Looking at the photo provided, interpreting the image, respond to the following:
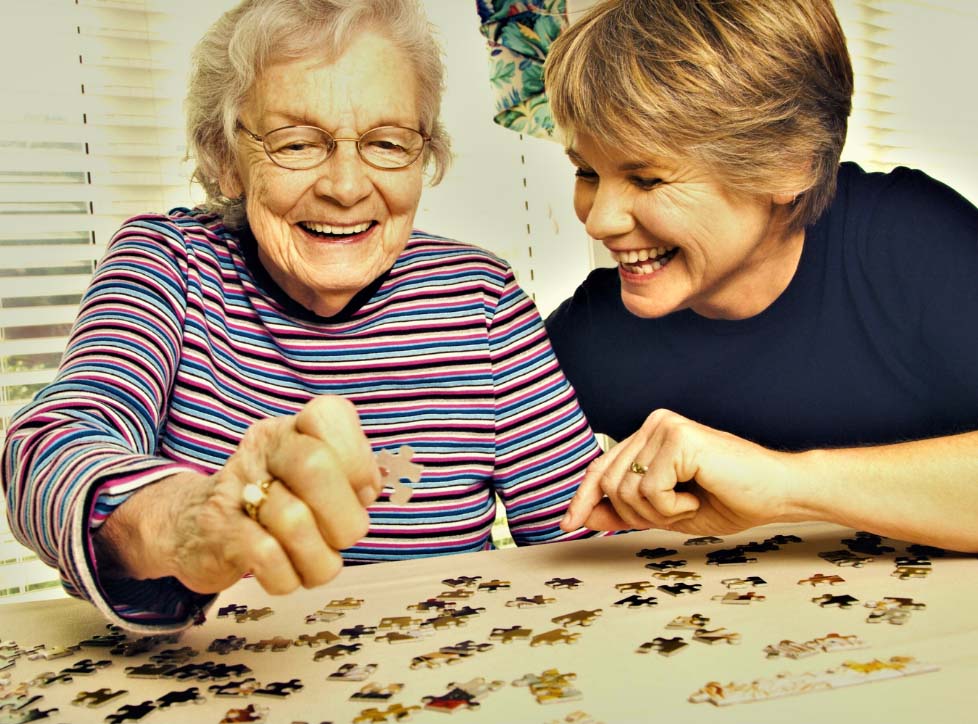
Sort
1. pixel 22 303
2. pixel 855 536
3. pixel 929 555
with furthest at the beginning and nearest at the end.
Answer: pixel 22 303 → pixel 855 536 → pixel 929 555

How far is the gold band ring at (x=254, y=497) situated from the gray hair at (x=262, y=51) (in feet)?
4.08

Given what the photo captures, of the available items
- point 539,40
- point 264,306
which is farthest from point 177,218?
point 539,40

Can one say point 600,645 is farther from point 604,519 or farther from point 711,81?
point 711,81

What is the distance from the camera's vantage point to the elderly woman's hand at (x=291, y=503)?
112 centimetres

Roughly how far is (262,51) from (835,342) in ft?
5.24

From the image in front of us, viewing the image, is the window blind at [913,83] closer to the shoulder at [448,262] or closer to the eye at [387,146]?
the shoulder at [448,262]

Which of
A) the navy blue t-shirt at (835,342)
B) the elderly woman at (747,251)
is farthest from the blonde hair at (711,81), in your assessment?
the navy blue t-shirt at (835,342)

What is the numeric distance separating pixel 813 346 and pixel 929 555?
2.78 ft

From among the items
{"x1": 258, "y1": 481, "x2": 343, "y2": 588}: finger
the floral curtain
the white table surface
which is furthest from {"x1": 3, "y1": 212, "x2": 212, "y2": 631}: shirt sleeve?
the floral curtain

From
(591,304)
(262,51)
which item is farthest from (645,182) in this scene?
(262,51)

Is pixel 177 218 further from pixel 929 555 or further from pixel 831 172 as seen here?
pixel 929 555

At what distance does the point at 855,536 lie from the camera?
203 centimetres

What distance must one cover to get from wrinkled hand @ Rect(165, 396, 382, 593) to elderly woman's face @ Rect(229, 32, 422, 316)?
1073 mm

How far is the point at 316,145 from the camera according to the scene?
7.07 ft
